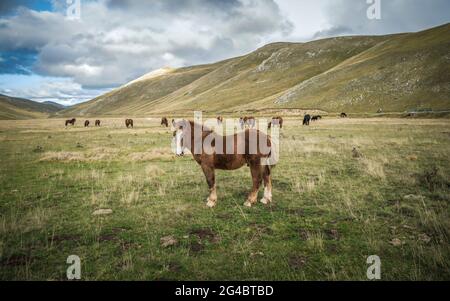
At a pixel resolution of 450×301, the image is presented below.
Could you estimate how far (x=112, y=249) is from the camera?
5285mm

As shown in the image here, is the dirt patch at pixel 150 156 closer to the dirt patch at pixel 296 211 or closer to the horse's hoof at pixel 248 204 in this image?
the horse's hoof at pixel 248 204

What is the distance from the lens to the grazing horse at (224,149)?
288 inches

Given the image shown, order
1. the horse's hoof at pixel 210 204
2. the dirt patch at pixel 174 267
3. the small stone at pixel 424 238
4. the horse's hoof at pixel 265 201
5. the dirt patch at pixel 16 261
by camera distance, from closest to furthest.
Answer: the dirt patch at pixel 174 267
the dirt patch at pixel 16 261
the small stone at pixel 424 238
the horse's hoof at pixel 210 204
the horse's hoof at pixel 265 201

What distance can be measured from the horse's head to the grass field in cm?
168

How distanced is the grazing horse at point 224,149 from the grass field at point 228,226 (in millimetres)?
1139

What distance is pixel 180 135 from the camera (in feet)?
23.8

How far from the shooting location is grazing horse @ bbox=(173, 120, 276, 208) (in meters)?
7.32

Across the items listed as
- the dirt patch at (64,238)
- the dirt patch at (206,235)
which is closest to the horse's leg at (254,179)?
the dirt patch at (206,235)

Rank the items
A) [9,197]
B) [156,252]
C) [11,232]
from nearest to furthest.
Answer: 1. [156,252]
2. [11,232]
3. [9,197]

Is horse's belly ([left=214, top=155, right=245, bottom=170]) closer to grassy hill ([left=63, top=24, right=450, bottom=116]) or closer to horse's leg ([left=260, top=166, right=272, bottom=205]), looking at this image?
horse's leg ([left=260, top=166, right=272, bottom=205])

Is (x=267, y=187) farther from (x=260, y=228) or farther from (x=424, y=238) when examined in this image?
(x=424, y=238)
